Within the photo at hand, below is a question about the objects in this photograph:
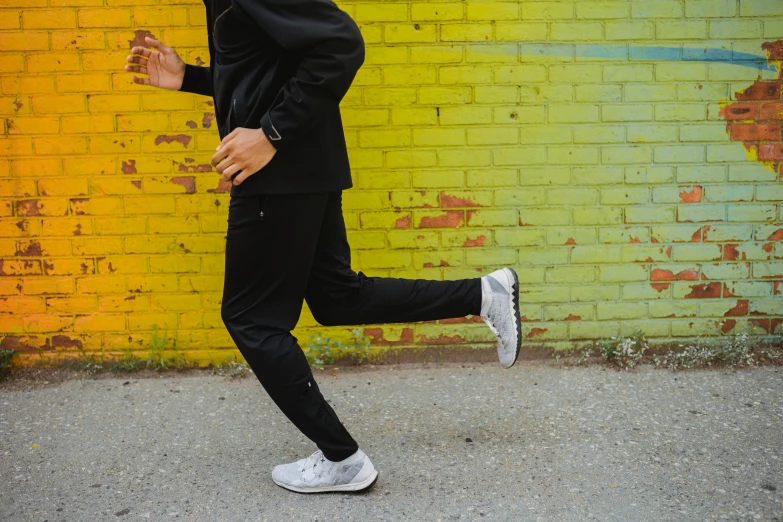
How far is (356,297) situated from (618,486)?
3.87 feet

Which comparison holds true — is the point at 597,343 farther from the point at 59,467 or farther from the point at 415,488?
the point at 59,467

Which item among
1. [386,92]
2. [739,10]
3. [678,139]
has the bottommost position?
[678,139]

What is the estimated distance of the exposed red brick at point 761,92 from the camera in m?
4.08

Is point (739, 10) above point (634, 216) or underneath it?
above

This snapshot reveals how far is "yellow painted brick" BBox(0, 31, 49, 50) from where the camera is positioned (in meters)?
4.03

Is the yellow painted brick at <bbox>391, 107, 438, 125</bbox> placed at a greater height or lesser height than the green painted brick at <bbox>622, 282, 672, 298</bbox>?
greater

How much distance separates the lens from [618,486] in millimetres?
2871

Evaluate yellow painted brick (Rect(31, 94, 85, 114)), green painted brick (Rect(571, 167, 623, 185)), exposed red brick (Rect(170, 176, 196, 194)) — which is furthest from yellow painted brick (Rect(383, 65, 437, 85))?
yellow painted brick (Rect(31, 94, 85, 114))

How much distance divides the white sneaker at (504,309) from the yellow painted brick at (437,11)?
5.26ft

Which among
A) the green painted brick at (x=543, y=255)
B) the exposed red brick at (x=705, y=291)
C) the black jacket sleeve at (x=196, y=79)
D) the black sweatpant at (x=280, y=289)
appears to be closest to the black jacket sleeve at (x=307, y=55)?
the black sweatpant at (x=280, y=289)

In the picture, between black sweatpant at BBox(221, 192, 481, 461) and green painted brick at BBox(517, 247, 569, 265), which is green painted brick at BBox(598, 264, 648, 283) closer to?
green painted brick at BBox(517, 247, 569, 265)

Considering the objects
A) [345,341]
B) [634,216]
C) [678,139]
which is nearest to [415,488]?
[345,341]

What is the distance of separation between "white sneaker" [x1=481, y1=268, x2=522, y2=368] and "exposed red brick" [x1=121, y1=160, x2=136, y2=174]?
2075mm

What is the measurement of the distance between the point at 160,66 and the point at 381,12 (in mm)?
1396
